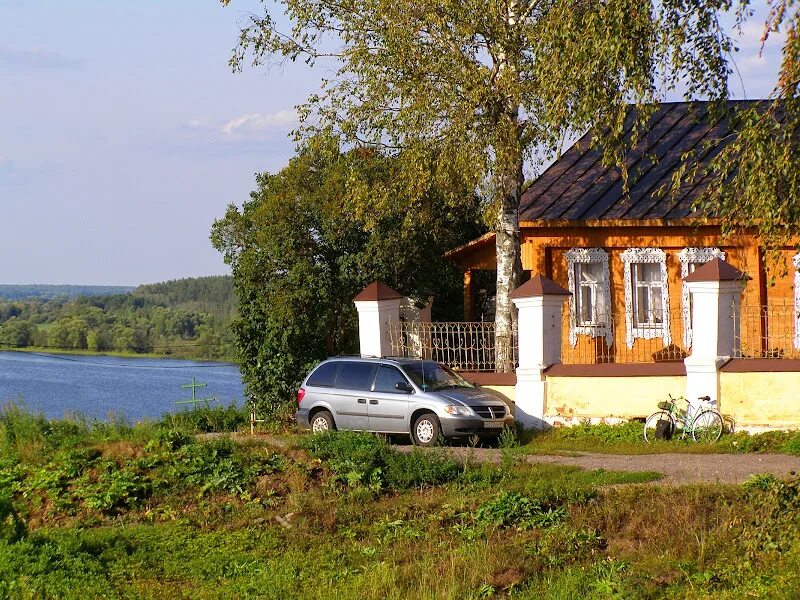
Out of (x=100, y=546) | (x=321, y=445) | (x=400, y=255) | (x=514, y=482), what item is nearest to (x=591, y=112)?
(x=514, y=482)

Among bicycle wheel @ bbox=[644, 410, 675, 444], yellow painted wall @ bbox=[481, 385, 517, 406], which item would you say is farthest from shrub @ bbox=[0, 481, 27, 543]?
bicycle wheel @ bbox=[644, 410, 675, 444]

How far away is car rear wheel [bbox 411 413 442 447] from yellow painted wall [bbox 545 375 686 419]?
7.61 ft

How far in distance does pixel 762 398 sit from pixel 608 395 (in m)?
2.51

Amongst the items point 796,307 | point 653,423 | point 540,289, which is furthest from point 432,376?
point 796,307

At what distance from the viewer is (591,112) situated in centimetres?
1404

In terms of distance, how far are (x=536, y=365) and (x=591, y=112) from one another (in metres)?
6.46

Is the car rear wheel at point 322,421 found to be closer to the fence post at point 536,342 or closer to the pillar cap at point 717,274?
the fence post at point 536,342

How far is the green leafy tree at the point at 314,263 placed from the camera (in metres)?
23.4

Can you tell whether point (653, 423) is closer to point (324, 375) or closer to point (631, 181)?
point (324, 375)

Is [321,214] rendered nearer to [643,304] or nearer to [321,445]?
[643,304]

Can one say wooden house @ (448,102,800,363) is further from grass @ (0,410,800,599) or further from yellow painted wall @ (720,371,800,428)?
grass @ (0,410,800,599)

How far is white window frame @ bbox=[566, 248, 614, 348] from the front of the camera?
80.5 ft

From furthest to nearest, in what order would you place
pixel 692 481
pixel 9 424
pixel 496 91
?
pixel 496 91
pixel 9 424
pixel 692 481

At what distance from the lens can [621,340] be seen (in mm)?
24531
